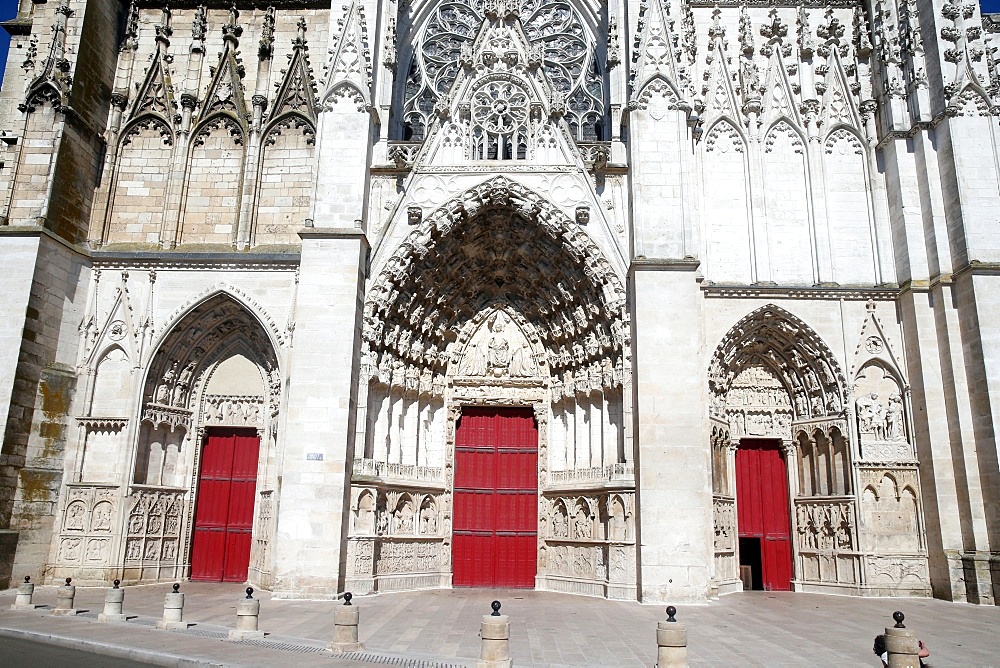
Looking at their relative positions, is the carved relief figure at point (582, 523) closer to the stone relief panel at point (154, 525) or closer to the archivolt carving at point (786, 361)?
the archivolt carving at point (786, 361)

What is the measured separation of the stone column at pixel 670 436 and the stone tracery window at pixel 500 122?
3615mm

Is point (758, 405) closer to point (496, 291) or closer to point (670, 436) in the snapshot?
point (670, 436)

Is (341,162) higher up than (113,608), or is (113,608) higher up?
(341,162)

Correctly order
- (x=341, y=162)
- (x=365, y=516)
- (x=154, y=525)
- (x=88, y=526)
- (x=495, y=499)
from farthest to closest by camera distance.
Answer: (x=495, y=499)
(x=154, y=525)
(x=341, y=162)
(x=88, y=526)
(x=365, y=516)

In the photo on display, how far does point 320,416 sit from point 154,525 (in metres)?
4.15

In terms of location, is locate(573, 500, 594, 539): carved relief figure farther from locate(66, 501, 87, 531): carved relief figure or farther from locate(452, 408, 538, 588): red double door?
locate(66, 501, 87, 531): carved relief figure

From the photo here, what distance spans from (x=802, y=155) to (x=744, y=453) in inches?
229

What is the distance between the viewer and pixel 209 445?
13.6m

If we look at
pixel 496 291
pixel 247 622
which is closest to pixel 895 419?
pixel 496 291

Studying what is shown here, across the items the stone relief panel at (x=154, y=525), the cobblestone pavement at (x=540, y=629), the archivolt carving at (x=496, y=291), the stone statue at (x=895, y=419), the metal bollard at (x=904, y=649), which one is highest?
the archivolt carving at (x=496, y=291)

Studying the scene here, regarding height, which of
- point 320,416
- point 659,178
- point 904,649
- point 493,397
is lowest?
point 904,649

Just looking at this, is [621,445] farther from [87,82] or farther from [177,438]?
[87,82]

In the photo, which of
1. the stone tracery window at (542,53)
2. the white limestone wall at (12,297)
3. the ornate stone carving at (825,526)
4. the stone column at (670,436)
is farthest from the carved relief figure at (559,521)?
the white limestone wall at (12,297)

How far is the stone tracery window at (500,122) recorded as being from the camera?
13.6 m
